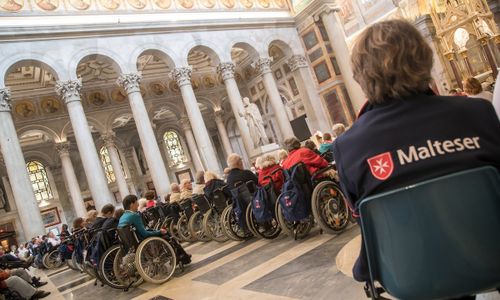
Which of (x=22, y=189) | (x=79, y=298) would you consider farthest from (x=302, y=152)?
(x=22, y=189)

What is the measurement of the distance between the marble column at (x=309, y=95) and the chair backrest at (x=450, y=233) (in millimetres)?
20768

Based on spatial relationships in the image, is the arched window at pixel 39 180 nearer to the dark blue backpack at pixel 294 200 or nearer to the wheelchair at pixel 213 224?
the wheelchair at pixel 213 224

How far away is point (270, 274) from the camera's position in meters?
3.79

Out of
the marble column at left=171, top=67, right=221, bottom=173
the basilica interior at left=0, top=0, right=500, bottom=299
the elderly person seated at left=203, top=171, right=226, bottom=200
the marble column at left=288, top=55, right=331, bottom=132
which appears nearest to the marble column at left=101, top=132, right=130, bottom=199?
the basilica interior at left=0, top=0, right=500, bottom=299

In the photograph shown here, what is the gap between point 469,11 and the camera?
537 inches

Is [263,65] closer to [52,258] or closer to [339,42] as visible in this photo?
[339,42]

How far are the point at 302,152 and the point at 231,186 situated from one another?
1632 mm

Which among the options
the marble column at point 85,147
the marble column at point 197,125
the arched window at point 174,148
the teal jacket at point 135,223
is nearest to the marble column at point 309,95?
the marble column at point 197,125

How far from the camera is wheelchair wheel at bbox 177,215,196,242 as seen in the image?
27.8 ft

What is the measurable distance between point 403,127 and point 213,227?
6318 millimetres

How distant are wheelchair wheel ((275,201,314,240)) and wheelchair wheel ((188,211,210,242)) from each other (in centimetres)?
290

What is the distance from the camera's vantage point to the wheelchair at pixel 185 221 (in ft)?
25.9

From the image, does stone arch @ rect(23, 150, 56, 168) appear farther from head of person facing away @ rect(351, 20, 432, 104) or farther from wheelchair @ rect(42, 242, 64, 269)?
head of person facing away @ rect(351, 20, 432, 104)

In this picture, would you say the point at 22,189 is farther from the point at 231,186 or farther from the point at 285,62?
the point at 285,62
